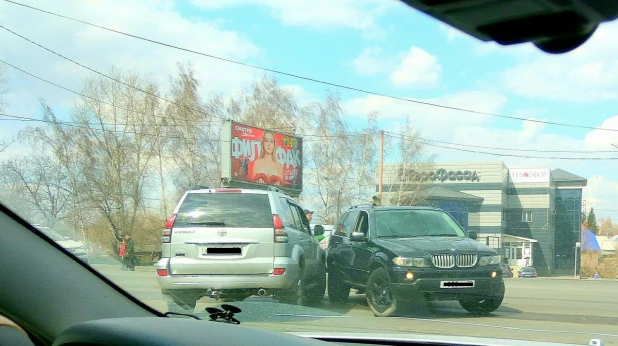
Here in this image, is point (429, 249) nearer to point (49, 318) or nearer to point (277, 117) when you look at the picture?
point (277, 117)

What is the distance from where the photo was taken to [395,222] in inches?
286

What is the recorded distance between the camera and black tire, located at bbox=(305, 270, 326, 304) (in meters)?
7.27

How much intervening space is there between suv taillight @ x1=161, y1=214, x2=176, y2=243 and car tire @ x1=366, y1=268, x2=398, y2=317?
2.06 metres

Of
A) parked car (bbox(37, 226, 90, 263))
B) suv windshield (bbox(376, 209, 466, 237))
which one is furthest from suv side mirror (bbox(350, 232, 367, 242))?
parked car (bbox(37, 226, 90, 263))

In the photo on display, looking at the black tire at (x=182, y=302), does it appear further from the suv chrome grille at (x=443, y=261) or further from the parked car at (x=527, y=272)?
the parked car at (x=527, y=272)

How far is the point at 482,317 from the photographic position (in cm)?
580

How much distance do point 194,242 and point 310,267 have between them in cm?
159

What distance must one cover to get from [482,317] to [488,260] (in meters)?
1.03

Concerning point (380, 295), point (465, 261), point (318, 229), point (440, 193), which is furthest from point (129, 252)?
point (440, 193)

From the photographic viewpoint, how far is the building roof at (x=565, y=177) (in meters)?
5.07

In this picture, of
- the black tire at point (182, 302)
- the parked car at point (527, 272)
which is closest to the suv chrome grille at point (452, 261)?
the parked car at point (527, 272)

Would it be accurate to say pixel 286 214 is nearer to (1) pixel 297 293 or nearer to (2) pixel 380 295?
(1) pixel 297 293

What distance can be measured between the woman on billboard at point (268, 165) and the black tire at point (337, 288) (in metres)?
1.36

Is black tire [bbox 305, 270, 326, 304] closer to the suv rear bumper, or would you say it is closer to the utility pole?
the suv rear bumper
